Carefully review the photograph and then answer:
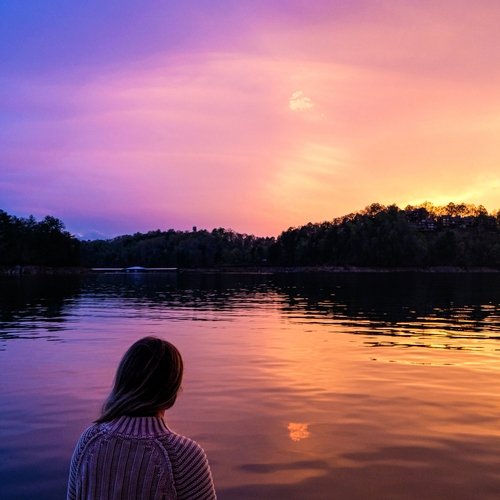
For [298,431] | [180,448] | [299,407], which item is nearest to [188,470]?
[180,448]

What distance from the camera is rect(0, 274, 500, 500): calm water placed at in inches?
392

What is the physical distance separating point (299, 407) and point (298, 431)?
235 cm

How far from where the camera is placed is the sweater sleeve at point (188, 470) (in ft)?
12.0

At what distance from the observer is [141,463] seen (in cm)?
362

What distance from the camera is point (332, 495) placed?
9.22 m

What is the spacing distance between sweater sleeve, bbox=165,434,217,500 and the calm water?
5910 millimetres

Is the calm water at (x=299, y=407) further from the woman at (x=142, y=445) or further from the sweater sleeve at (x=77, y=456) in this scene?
the woman at (x=142, y=445)

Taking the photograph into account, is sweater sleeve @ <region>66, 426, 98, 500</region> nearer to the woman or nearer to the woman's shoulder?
the woman

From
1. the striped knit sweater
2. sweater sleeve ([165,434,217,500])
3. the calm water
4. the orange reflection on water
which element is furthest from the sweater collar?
the orange reflection on water

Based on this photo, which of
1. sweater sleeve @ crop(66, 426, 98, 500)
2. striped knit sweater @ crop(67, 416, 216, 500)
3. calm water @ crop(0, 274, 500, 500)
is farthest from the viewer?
calm water @ crop(0, 274, 500, 500)

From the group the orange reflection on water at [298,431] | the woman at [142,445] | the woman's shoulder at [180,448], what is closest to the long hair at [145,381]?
the woman at [142,445]

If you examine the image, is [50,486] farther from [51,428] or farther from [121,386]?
[121,386]

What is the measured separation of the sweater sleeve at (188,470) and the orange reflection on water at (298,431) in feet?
28.8

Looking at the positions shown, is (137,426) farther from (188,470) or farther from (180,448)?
(188,470)
